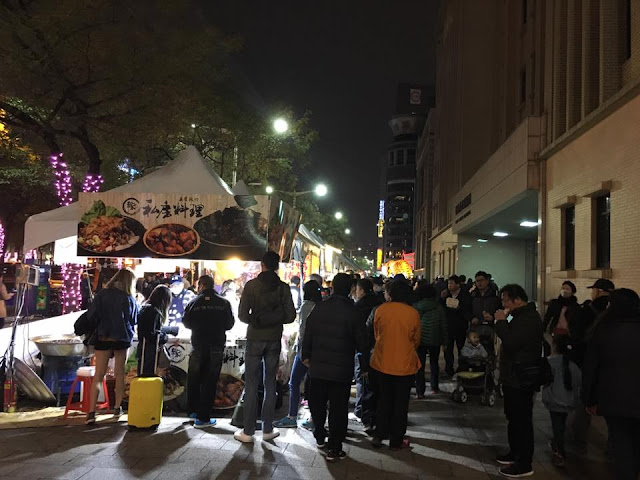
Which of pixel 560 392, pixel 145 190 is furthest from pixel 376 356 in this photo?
pixel 145 190

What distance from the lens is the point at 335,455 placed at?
534 cm

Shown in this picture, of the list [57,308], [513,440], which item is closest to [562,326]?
[513,440]

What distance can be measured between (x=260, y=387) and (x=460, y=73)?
2448cm

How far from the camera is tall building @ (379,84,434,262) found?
10256 cm

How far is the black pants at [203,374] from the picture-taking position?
6.41 metres

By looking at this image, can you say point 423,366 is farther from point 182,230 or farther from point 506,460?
point 182,230

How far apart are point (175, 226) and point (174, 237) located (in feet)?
0.52

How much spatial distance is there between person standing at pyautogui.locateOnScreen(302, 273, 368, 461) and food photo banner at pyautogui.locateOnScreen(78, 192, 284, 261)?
2.12 meters

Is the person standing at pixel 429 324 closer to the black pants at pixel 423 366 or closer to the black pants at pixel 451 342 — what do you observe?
the black pants at pixel 423 366

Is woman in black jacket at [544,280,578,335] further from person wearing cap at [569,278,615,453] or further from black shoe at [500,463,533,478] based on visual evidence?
black shoe at [500,463,533,478]

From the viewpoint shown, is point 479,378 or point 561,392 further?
point 479,378

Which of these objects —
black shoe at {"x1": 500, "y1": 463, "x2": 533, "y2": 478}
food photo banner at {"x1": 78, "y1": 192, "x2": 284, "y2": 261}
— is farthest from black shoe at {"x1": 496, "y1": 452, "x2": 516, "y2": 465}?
food photo banner at {"x1": 78, "y1": 192, "x2": 284, "y2": 261}

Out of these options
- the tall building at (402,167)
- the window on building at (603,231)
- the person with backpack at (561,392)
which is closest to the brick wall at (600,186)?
the window on building at (603,231)

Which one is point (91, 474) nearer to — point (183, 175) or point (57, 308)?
point (183, 175)
